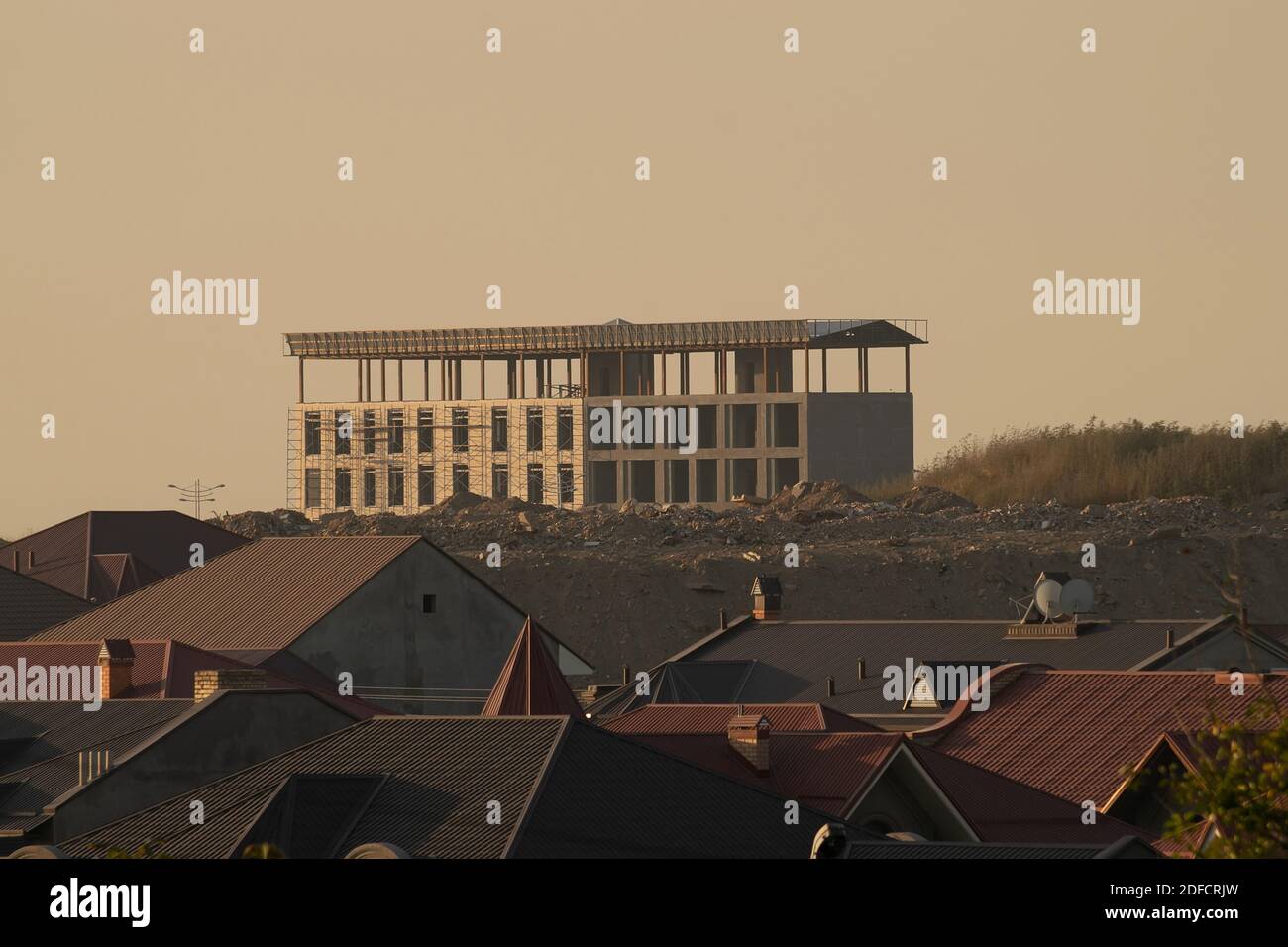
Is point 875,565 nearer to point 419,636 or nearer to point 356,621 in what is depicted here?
point 419,636

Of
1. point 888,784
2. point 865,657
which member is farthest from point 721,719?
point 865,657

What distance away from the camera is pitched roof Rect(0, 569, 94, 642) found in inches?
2128

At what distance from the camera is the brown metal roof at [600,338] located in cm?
11281

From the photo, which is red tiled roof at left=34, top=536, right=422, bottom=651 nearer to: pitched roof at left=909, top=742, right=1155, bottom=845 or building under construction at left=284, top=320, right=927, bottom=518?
pitched roof at left=909, top=742, right=1155, bottom=845

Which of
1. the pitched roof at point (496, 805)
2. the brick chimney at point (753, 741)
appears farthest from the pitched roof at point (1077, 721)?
the pitched roof at point (496, 805)

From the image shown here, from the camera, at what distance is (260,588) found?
2003 inches

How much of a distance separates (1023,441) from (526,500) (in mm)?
24049

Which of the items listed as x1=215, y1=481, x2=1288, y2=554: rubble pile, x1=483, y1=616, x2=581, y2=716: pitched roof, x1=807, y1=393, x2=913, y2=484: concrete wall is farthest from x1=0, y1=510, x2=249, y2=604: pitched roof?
x1=807, y1=393, x2=913, y2=484: concrete wall

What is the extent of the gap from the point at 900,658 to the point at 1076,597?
16.8 ft

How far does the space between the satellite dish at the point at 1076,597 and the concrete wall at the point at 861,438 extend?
6146 cm

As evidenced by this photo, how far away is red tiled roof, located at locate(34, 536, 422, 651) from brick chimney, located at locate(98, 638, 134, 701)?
3.88 meters

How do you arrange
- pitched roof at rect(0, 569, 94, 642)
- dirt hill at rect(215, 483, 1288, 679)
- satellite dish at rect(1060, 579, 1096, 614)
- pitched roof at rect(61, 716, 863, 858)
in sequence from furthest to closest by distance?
dirt hill at rect(215, 483, 1288, 679) → pitched roof at rect(0, 569, 94, 642) → satellite dish at rect(1060, 579, 1096, 614) → pitched roof at rect(61, 716, 863, 858)

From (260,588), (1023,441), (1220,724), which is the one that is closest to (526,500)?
(1023,441)
